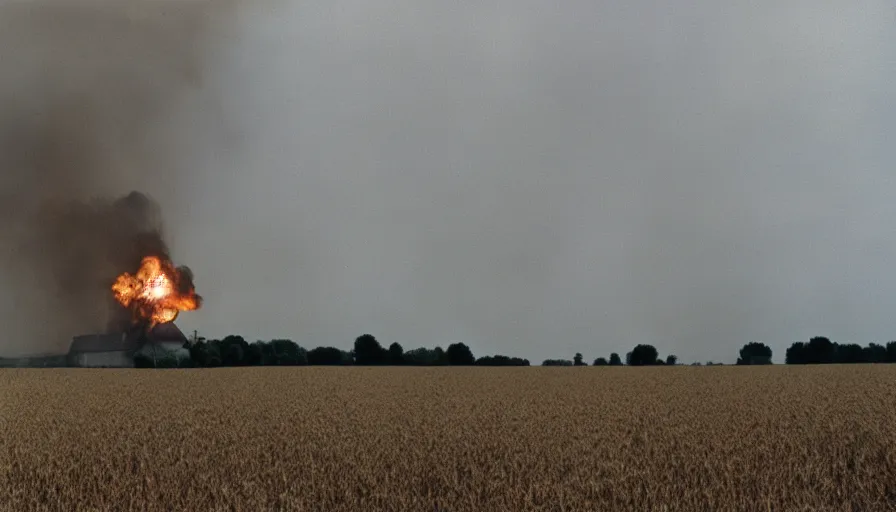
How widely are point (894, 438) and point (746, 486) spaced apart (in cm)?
672

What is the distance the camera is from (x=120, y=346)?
103 m

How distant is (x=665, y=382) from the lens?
38.4 meters

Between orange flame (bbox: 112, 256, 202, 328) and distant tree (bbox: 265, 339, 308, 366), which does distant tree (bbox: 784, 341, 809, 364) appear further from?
orange flame (bbox: 112, 256, 202, 328)

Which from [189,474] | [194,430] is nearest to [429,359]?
[194,430]

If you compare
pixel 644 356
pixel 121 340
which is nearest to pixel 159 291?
pixel 121 340

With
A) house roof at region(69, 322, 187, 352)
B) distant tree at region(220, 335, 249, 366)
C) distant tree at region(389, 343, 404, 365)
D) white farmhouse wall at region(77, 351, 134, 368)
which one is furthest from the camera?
white farmhouse wall at region(77, 351, 134, 368)

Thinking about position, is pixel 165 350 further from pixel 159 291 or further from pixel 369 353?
pixel 369 353

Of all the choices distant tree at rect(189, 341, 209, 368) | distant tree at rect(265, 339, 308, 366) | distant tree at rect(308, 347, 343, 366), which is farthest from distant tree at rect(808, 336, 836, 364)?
distant tree at rect(189, 341, 209, 368)

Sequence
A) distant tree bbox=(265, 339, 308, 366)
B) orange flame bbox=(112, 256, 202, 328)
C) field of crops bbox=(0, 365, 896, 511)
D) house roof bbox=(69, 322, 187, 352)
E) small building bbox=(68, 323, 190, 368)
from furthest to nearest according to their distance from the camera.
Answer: house roof bbox=(69, 322, 187, 352) → small building bbox=(68, 323, 190, 368) → orange flame bbox=(112, 256, 202, 328) → distant tree bbox=(265, 339, 308, 366) → field of crops bbox=(0, 365, 896, 511)

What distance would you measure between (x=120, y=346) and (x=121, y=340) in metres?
1.14

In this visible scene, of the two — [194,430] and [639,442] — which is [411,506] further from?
[194,430]

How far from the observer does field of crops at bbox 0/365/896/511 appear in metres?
11.8

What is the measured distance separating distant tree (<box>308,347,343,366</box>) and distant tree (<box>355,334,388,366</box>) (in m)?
3.25

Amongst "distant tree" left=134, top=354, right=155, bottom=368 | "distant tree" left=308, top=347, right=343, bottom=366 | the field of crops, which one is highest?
"distant tree" left=308, top=347, right=343, bottom=366
